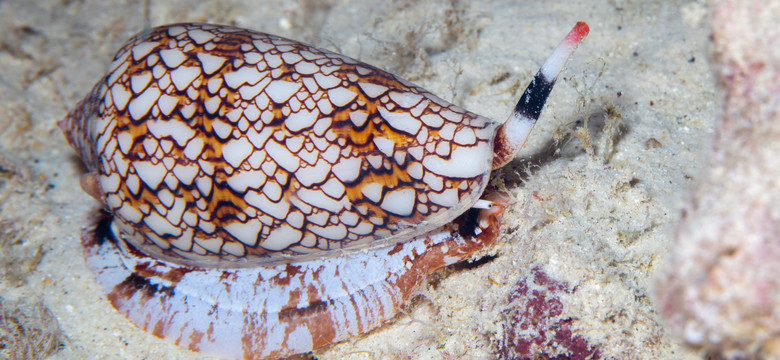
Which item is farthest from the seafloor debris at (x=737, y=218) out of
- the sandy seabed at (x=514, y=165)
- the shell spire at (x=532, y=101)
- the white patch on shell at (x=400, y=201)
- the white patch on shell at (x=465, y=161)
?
the white patch on shell at (x=400, y=201)

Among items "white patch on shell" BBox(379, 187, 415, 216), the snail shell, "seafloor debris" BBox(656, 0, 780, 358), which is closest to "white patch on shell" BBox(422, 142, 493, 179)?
the snail shell

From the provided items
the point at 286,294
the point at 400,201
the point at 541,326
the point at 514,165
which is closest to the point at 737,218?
the point at 541,326

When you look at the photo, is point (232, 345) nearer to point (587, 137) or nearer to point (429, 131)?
point (429, 131)

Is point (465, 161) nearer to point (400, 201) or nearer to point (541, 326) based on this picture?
point (400, 201)

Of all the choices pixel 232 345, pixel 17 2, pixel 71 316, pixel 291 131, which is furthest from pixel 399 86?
pixel 17 2

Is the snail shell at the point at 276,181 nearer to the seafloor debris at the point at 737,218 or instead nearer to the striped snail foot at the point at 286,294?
the striped snail foot at the point at 286,294
